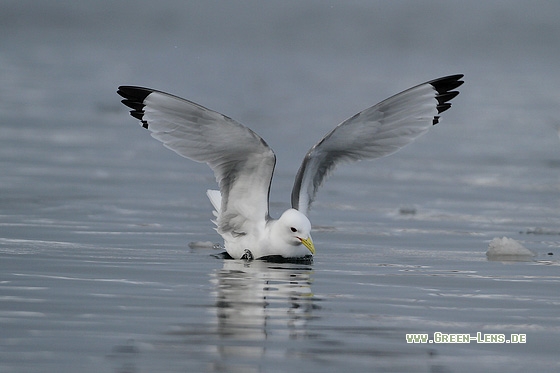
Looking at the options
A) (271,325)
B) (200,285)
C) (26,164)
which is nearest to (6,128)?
(26,164)

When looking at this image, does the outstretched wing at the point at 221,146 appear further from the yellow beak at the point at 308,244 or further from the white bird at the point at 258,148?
the yellow beak at the point at 308,244

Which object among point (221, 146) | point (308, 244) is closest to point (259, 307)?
point (308, 244)

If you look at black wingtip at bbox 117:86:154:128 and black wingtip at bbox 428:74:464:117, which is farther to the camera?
black wingtip at bbox 428:74:464:117

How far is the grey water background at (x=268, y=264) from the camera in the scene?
18.6ft

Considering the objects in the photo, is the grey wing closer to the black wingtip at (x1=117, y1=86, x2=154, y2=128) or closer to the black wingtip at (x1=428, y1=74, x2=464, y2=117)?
the black wingtip at (x1=428, y1=74, x2=464, y2=117)

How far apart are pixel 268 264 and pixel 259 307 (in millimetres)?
1925

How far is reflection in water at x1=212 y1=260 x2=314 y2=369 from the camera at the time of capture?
572 cm

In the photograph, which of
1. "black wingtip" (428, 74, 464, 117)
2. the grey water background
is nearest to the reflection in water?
the grey water background

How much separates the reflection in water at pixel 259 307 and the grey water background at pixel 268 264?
2 cm

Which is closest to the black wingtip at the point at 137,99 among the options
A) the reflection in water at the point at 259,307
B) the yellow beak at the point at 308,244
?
the reflection in water at the point at 259,307

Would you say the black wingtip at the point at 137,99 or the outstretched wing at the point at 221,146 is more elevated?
the black wingtip at the point at 137,99

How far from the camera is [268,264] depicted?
28.2 feet

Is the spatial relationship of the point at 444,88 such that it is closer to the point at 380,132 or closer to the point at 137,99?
the point at 380,132

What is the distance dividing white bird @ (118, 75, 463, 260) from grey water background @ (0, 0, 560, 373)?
1.02ft
